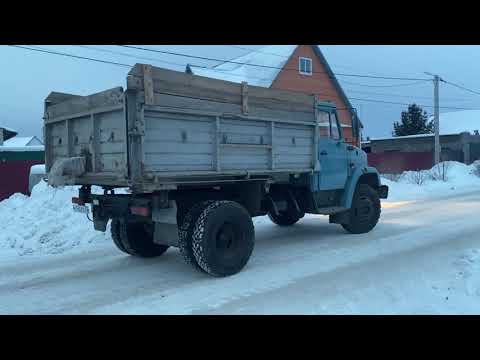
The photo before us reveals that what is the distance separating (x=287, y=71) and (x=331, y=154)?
64.0 ft

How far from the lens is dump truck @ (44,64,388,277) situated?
5.62 metres

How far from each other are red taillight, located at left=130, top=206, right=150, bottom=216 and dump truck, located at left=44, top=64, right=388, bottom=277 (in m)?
0.02

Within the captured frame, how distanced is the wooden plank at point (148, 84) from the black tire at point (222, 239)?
1692mm

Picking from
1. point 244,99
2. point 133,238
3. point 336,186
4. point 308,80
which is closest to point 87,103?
point 244,99

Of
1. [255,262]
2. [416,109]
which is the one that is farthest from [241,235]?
[416,109]

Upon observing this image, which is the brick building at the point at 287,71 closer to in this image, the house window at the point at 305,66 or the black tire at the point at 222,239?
the house window at the point at 305,66

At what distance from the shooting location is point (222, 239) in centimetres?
634

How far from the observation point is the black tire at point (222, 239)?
6.01 m

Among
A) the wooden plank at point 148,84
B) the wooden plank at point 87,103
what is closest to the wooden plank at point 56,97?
the wooden plank at point 87,103

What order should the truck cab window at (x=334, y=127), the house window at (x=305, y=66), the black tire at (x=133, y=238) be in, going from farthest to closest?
1. the house window at (x=305, y=66)
2. the truck cab window at (x=334, y=127)
3. the black tire at (x=133, y=238)

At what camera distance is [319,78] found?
2966cm

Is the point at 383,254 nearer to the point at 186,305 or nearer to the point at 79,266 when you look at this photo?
the point at 186,305
